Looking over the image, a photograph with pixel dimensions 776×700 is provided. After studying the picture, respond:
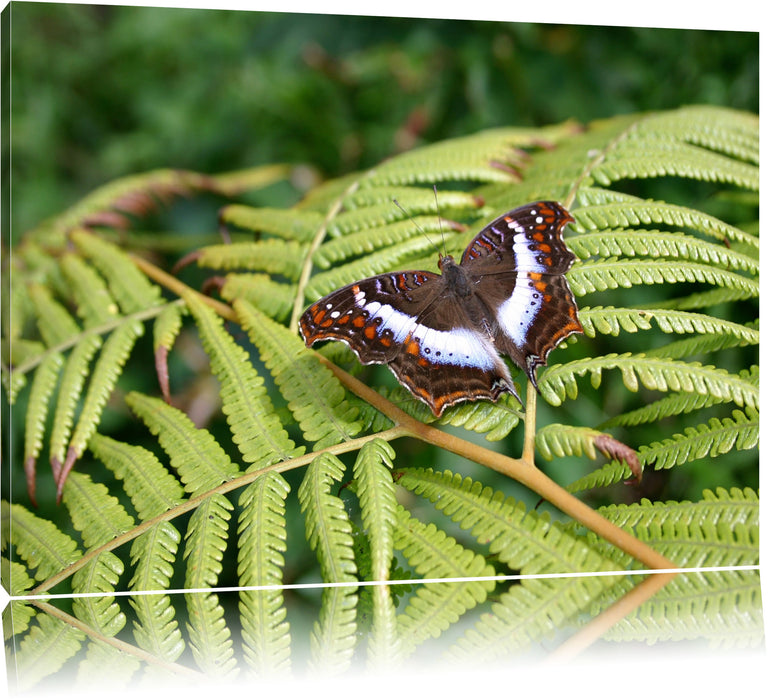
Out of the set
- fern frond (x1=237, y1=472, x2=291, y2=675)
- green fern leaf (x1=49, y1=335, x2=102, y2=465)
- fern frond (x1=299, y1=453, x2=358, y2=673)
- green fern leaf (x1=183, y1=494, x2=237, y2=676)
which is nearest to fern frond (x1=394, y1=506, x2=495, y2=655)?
fern frond (x1=299, y1=453, x2=358, y2=673)

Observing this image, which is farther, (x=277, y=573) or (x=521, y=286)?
(x=521, y=286)

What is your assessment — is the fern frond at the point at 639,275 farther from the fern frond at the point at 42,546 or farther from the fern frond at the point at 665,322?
the fern frond at the point at 42,546

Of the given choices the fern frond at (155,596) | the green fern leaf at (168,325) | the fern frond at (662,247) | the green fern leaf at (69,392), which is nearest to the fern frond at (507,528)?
the fern frond at (155,596)

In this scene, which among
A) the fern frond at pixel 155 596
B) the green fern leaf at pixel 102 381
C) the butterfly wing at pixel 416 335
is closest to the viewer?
the fern frond at pixel 155 596

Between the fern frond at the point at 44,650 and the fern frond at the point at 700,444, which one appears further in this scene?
the fern frond at the point at 700,444

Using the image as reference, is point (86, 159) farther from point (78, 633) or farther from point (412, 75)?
point (78, 633)

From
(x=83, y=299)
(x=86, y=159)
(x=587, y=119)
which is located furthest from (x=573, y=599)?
(x=86, y=159)

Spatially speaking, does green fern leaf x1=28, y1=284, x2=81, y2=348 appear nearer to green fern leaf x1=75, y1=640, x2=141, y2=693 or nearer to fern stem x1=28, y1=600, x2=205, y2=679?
fern stem x1=28, y1=600, x2=205, y2=679
